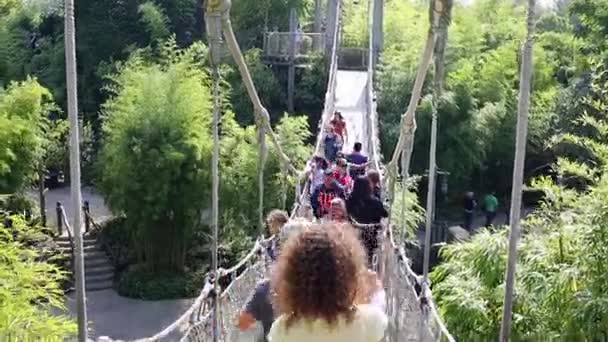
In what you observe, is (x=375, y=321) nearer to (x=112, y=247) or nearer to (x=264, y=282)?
(x=264, y=282)

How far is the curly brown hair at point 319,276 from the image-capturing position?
1255mm

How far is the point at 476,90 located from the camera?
10484 mm

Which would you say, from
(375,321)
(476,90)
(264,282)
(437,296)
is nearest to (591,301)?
(437,296)

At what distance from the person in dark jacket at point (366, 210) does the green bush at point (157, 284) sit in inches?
198

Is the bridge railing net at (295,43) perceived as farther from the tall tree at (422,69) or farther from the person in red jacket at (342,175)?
the tall tree at (422,69)

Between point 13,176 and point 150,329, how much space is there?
1.87m

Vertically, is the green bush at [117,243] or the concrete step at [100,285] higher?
the green bush at [117,243]

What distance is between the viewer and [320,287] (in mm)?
1260

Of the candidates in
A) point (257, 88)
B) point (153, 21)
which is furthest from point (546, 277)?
point (153, 21)

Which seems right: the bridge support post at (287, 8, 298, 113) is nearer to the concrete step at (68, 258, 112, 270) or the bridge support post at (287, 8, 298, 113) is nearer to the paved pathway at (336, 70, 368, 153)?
the paved pathway at (336, 70, 368, 153)

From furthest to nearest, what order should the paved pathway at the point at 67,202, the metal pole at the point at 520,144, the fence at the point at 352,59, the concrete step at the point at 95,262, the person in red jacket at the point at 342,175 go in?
the fence at the point at 352,59, the paved pathway at the point at 67,202, the concrete step at the point at 95,262, the person in red jacket at the point at 342,175, the metal pole at the point at 520,144

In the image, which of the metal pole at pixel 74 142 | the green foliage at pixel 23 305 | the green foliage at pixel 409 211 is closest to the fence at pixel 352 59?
the green foliage at pixel 409 211

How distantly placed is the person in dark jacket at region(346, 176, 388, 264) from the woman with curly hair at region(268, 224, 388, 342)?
80.2 inches

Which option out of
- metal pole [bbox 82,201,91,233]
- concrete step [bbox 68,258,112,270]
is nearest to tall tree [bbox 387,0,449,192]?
concrete step [bbox 68,258,112,270]
